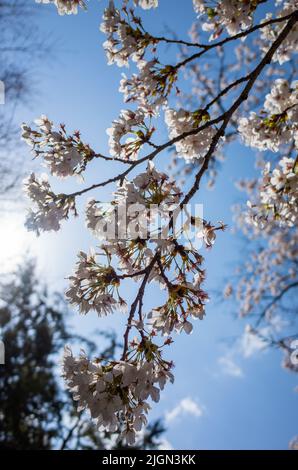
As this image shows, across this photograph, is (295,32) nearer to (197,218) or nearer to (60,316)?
(197,218)

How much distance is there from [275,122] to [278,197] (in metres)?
0.72

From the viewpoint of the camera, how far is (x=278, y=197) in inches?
131

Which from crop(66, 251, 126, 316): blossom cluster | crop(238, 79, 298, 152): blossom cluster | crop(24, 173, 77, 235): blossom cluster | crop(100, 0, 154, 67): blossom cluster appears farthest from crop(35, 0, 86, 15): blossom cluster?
crop(66, 251, 126, 316): blossom cluster

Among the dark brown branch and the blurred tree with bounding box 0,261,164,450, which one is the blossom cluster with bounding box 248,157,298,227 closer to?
the dark brown branch

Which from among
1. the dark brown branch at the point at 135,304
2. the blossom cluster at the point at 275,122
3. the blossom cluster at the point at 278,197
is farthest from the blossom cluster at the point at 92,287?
the blossom cluster at the point at 275,122

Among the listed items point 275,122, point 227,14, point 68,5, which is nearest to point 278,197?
point 275,122

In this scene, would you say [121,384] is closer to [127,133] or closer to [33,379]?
[127,133]

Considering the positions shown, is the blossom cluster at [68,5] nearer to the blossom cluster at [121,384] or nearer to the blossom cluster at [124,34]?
the blossom cluster at [124,34]

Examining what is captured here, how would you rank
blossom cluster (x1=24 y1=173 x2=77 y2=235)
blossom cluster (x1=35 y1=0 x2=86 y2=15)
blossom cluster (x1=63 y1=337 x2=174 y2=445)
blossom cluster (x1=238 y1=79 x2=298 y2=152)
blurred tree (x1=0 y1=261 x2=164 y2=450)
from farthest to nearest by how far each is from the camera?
blurred tree (x1=0 y1=261 x2=164 y2=450)
blossom cluster (x1=238 y1=79 x2=298 y2=152)
blossom cluster (x1=35 y1=0 x2=86 y2=15)
blossom cluster (x1=24 y1=173 x2=77 y2=235)
blossom cluster (x1=63 y1=337 x2=174 y2=445)

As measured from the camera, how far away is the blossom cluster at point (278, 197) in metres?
3.28

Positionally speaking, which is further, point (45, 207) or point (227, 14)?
point (227, 14)

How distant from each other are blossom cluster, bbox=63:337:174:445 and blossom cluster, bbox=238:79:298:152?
237 cm

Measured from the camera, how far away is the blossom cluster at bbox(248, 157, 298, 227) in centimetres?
328
